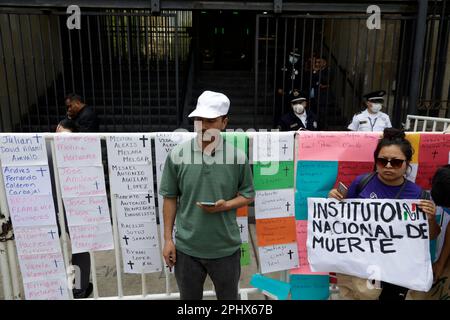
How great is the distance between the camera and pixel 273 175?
118 inches

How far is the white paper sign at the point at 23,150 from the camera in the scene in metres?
2.86

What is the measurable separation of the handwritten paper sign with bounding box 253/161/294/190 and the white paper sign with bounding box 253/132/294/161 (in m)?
0.05

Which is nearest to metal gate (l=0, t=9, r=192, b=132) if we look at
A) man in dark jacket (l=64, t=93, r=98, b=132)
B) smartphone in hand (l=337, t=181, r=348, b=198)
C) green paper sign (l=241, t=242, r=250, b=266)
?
man in dark jacket (l=64, t=93, r=98, b=132)

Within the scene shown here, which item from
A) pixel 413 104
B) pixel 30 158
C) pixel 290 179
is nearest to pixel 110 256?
pixel 30 158

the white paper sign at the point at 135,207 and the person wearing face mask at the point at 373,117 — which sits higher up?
the person wearing face mask at the point at 373,117

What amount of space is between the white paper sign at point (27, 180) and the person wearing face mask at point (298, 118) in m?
3.50

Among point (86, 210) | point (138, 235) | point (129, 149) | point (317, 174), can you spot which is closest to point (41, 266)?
point (86, 210)

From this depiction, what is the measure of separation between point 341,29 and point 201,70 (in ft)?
12.3

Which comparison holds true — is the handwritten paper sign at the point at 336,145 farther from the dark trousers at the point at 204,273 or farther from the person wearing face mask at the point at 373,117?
the person wearing face mask at the point at 373,117

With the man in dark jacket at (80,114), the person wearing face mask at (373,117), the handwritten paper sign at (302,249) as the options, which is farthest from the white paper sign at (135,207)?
the person wearing face mask at (373,117)

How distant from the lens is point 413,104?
235 inches

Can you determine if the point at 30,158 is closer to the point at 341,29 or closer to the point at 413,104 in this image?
the point at 413,104

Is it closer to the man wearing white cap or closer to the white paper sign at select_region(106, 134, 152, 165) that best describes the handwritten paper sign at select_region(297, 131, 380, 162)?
the man wearing white cap

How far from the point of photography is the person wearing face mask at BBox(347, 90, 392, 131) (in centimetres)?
561
